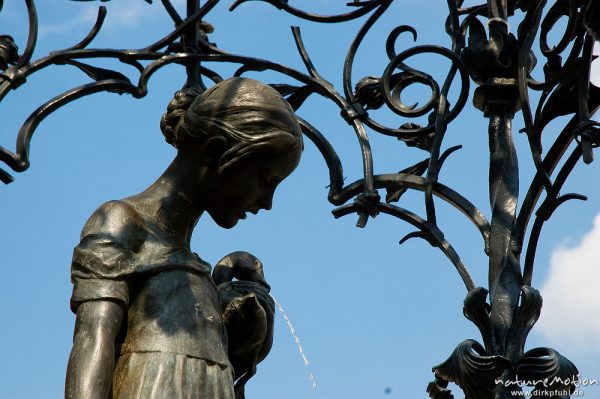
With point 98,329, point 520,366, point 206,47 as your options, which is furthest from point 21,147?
point 520,366

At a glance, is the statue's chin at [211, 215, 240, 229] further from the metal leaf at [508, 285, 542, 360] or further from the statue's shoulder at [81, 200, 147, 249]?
the metal leaf at [508, 285, 542, 360]

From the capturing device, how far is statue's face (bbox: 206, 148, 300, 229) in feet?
19.2

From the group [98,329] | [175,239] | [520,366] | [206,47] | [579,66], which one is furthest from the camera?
[206,47]

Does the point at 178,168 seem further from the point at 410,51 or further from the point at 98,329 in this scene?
the point at 410,51

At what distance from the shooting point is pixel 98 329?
5531 millimetres

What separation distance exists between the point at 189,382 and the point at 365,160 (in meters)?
1.80

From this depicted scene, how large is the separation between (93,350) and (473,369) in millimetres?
1514

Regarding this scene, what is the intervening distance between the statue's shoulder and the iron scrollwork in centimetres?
106

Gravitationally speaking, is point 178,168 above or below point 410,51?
below

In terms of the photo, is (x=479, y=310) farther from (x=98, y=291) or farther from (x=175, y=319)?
(x=98, y=291)

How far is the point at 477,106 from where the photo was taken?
714cm

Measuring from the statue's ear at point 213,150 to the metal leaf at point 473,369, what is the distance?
3.90 feet

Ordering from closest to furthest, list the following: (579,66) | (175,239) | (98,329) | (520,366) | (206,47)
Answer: (98,329) → (175,239) → (520,366) → (579,66) → (206,47)

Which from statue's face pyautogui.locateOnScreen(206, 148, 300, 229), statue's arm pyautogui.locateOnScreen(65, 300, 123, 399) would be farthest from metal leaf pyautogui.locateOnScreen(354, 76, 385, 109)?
statue's arm pyautogui.locateOnScreen(65, 300, 123, 399)
